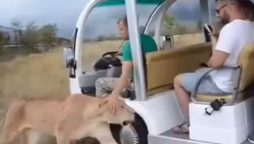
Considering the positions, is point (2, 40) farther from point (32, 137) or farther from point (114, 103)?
point (114, 103)

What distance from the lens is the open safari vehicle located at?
2.85m

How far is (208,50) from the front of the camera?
4.04 meters

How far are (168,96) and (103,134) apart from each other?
0.55 metres

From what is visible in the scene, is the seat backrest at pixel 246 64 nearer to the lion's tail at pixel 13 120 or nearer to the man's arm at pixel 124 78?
the man's arm at pixel 124 78

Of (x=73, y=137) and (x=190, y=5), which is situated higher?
(x=190, y=5)

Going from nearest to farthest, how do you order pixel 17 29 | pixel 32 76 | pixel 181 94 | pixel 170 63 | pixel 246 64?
1. pixel 246 64
2. pixel 181 94
3. pixel 170 63
4. pixel 17 29
5. pixel 32 76

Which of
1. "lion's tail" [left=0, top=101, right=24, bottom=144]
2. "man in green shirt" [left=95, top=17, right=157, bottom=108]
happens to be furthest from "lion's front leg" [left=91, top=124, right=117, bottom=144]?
"lion's tail" [left=0, top=101, right=24, bottom=144]

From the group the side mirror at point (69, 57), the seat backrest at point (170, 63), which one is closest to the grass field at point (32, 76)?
the side mirror at point (69, 57)

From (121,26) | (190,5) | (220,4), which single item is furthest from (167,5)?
(220,4)

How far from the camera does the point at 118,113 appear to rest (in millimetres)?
3244

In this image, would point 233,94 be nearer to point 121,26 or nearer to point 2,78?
point 121,26

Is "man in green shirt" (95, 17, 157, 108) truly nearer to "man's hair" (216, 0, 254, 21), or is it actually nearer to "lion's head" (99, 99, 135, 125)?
"lion's head" (99, 99, 135, 125)

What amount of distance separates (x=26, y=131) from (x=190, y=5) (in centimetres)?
200

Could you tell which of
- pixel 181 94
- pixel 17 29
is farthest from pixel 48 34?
pixel 181 94
